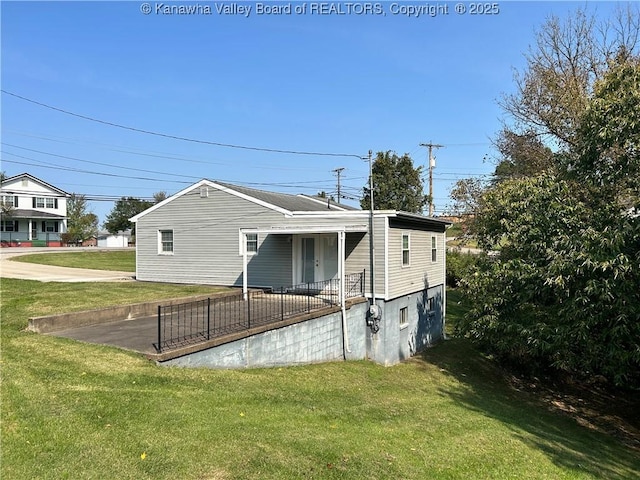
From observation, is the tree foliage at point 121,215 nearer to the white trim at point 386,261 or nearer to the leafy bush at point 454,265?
the leafy bush at point 454,265

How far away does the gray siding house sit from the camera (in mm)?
14375

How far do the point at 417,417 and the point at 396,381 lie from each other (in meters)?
3.89

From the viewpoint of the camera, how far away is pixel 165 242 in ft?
64.0

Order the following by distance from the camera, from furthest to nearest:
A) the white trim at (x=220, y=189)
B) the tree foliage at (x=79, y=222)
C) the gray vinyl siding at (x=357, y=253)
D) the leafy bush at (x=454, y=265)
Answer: the tree foliage at (x=79, y=222), the leafy bush at (x=454, y=265), the white trim at (x=220, y=189), the gray vinyl siding at (x=357, y=253)

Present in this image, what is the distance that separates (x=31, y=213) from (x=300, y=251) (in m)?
42.8

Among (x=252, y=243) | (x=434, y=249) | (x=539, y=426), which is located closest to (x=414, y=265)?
(x=434, y=249)

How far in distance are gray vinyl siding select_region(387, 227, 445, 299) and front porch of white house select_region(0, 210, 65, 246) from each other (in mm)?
42594

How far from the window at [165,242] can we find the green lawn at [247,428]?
30.0ft

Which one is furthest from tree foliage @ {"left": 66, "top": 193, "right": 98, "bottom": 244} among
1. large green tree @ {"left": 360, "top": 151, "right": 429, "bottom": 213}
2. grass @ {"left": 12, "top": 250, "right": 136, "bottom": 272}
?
large green tree @ {"left": 360, "top": 151, "right": 429, "bottom": 213}

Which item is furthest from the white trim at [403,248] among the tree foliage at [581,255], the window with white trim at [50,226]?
the window with white trim at [50,226]

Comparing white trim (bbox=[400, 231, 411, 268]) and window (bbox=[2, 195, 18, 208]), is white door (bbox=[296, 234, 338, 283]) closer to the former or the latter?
white trim (bbox=[400, 231, 411, 268])

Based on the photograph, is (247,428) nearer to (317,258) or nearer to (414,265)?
(317,258)

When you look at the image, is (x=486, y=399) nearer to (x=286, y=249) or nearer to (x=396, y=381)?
(x=396, y=381)

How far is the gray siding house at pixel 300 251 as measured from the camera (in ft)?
47.2
